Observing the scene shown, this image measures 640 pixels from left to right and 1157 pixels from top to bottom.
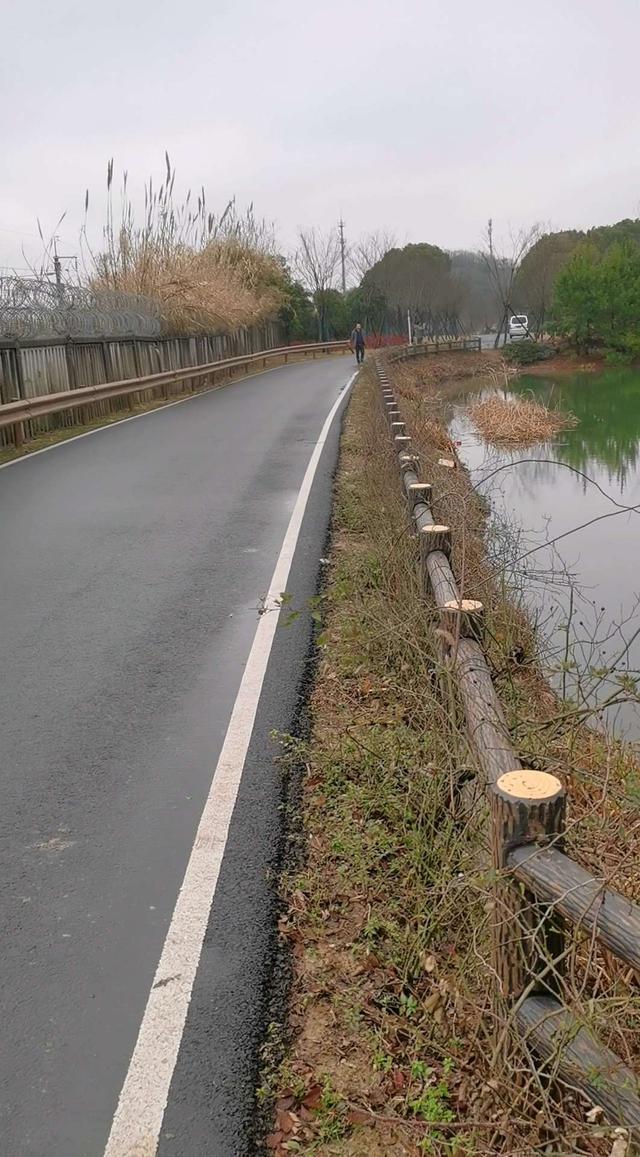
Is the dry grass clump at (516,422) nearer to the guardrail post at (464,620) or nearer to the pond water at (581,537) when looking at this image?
the pond water at (581,537)

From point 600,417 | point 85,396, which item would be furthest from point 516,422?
point 85,396

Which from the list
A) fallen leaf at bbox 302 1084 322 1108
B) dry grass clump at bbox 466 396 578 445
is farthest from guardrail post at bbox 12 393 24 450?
fallen leaf at bbox 302 1084 322 1108

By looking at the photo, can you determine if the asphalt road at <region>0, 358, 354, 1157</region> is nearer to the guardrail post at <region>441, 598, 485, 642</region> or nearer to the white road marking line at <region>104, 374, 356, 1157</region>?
the white road marking line at <region>104, 374, 356, 1157</region>

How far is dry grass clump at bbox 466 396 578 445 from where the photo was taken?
23891 millimetres

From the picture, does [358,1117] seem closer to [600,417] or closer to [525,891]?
A: [525,891]

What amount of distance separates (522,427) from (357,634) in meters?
19.0

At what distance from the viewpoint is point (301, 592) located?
24.4ft

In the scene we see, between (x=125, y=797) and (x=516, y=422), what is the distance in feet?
70.4

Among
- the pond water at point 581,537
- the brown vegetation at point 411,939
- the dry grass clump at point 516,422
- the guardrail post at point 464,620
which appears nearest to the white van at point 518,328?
the pond water at point 581,537

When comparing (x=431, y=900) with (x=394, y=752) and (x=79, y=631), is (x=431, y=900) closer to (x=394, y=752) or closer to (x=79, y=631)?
(x=394, y=752)

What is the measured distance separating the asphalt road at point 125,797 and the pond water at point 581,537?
63.6 inches

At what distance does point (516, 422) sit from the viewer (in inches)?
963

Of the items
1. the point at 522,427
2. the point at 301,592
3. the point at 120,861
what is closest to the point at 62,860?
the point at 120,861

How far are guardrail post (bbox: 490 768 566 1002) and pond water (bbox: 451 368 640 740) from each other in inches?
40.6
